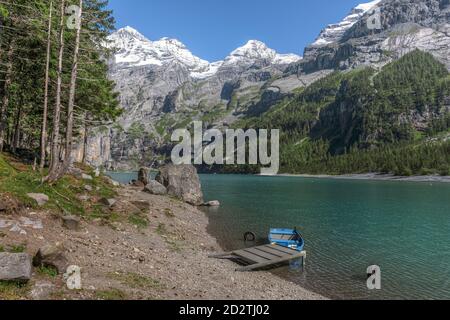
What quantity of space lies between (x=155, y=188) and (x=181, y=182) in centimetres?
631

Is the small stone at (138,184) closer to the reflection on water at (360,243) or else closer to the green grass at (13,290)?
the reflection on water at (360,243)

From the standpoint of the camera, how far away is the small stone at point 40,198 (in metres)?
21.2

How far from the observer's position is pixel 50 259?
45.7 feet

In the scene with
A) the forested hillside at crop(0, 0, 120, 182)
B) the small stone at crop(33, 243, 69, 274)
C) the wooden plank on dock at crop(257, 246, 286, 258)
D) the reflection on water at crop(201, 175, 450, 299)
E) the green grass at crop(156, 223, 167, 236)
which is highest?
the forested hillside at crop(0, 0, 120, 182)

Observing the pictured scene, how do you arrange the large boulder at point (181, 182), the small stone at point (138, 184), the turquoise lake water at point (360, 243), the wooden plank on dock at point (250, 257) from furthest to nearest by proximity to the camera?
the small stone at point (138, 184) < the large boulder at point (181, 182) < the wooden plank on dock at point (250, 257) < the turquoise lake water at point (360, 243)

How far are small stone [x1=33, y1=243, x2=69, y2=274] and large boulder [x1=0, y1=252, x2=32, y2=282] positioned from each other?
128 cm

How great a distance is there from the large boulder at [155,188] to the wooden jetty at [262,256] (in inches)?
1302

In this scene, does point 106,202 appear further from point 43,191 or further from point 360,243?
point 360,243

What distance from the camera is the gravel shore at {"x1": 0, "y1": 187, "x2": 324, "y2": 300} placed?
14164mm

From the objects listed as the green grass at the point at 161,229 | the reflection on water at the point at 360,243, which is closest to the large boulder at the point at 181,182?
the reflection on water at the point at 360,243

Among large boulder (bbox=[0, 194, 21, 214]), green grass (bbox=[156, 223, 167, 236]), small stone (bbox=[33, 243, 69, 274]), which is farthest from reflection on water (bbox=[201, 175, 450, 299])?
large boulder (bbox=[0, 194, 21, 214])

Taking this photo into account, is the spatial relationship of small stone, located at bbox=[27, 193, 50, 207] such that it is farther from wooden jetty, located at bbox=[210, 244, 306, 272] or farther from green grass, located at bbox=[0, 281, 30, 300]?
wooden jetty, located at bbox=[210, 244, 306, 272]

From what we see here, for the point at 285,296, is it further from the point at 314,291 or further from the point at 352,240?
the point at 352,240

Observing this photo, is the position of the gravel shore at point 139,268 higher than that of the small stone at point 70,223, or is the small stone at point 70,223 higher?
the small stone at point 70,223
